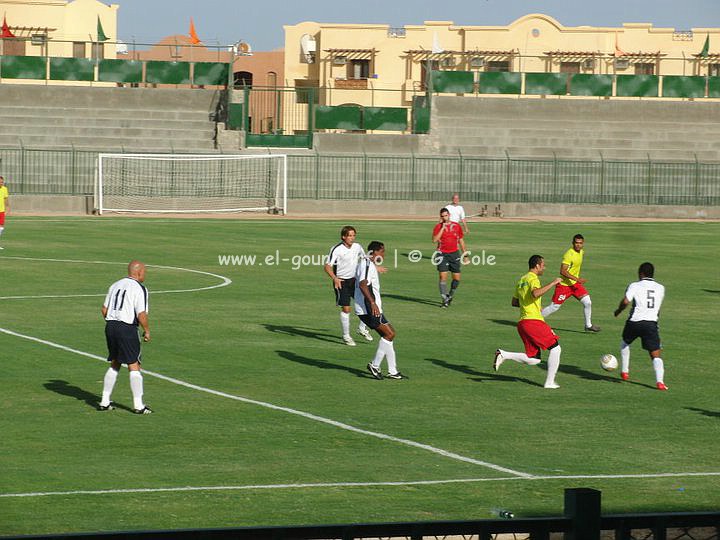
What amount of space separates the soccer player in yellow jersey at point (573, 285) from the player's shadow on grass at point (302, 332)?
4.66 meters

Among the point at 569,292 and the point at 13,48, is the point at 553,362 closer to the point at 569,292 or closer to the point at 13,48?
the point at 569,292

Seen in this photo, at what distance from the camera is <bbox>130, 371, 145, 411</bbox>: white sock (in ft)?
52.5

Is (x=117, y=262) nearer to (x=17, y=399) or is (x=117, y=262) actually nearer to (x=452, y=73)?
(x=17, y=399)

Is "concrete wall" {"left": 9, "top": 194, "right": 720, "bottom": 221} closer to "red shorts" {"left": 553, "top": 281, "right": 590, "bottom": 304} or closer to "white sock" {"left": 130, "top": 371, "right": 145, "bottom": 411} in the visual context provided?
"red shorts" {"left": 553, "top": 281, "right": 590, "bottom": 304}

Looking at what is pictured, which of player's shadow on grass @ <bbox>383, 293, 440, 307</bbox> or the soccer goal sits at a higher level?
the soccer goal

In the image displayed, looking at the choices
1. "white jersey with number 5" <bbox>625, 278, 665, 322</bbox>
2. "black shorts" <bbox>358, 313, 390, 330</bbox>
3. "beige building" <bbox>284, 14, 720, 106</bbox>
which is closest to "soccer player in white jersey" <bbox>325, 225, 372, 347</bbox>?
"black shorts" <bbox>358, 313, 390, 330</bbox>

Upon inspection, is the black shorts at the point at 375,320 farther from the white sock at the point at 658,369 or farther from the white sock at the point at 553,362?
the white sock at the point at 658,369

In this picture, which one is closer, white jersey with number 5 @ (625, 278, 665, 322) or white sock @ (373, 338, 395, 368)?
white jersey with number 5 @ (625, 278, 665, 322)

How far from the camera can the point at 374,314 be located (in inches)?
750

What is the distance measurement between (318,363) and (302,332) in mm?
3265

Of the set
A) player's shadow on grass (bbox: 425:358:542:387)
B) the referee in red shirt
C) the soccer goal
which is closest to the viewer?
player's shadow on grass (bbox: 425:358:542:387)

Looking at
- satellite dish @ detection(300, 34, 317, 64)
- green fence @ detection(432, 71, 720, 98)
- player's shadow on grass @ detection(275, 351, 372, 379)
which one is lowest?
player's shadow on grass @ detection(275, 351, 372, 379)

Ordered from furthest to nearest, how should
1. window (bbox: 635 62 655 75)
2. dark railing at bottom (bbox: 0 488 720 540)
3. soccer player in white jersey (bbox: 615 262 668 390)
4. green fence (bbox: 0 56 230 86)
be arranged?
window (bbox: 635 62 655 75), green fence (bbox: 0 56 230 86), soccer player in white jersey (bbox: 615 262 668 390), dark railing at bottom (bbox: 0 488 720 540)

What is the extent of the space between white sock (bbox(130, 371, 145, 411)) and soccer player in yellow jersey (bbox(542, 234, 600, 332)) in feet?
35.6
